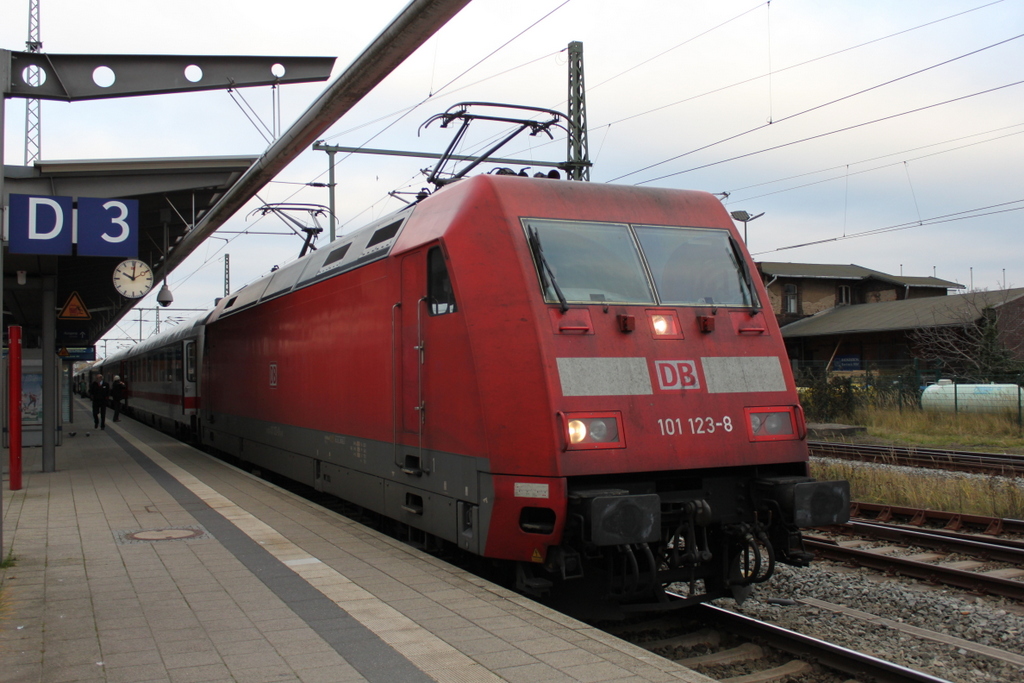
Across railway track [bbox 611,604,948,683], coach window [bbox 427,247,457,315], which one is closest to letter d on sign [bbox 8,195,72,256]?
coach window [bbox 427,247,457,315]

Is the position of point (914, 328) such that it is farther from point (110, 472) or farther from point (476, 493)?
point (476, 493)

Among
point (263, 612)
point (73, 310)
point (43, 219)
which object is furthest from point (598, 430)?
point (73, 310)

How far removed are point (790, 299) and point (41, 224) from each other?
39.0m

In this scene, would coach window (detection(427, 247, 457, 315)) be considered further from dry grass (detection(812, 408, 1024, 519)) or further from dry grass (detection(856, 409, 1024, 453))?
dry grass (detection(856, 409, 1024, 453))

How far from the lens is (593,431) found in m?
5.86

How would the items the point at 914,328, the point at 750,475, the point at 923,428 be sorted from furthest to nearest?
the point at 914,328, the point at 923,428, the point at 750,475

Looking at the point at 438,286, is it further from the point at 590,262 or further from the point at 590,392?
the point at 590,392

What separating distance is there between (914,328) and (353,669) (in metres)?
32.5

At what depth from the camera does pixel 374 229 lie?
866cm

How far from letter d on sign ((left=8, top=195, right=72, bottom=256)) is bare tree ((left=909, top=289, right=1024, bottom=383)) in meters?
23.5

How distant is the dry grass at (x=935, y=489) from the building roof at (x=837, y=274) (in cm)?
3009

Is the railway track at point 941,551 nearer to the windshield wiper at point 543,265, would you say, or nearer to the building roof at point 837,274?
the windshield wiper at point 543,265

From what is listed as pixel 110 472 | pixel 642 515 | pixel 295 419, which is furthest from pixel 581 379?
pixel 110 472

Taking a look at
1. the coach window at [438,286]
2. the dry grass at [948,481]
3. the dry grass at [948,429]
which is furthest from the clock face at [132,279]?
the dry grass at [948,429]
